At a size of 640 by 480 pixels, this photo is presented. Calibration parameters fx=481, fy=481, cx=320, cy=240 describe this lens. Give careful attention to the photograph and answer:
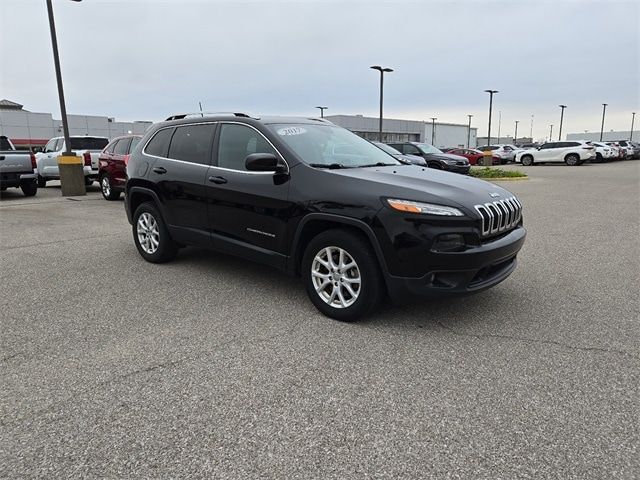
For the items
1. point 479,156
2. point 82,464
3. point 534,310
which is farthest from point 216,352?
point 479,156

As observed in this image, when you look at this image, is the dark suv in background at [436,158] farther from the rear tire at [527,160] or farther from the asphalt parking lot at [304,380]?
the rear tire at [527,160]

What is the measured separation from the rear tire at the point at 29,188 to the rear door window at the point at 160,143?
960 cm

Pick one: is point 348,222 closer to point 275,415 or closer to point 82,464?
point 275,415

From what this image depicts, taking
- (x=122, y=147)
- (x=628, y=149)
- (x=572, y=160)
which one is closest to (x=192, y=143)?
(x=122, y=147)

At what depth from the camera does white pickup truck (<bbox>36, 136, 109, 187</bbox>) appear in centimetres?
1505

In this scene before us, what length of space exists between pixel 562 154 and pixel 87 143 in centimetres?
2822

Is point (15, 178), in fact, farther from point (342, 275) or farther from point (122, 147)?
point (342, 275)

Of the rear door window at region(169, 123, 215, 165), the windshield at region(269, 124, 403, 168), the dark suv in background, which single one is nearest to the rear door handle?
the rear door window at region(169, 123, 215, 165)

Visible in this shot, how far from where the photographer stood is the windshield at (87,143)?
1633cm

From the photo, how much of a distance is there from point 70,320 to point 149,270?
5.35 ft

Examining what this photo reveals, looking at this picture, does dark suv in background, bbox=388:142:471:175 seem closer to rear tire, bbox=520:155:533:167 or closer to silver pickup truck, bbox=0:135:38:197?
silver pickup truck, bbox=0:135:38:197

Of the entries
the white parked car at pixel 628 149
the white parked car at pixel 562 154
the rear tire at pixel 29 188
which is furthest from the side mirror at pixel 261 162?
the white parked car at pixel 628 149

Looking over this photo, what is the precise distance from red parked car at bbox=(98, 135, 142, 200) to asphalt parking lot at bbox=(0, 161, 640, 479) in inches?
281

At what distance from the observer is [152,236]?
595 centimetres
